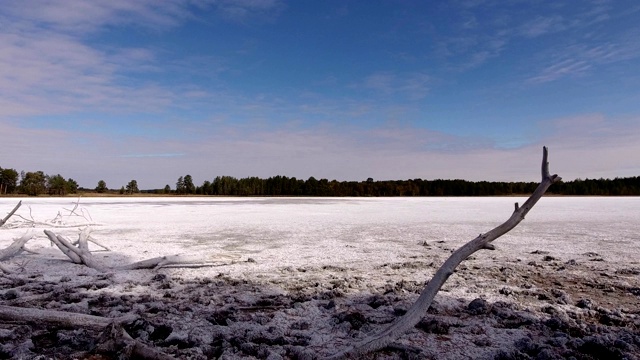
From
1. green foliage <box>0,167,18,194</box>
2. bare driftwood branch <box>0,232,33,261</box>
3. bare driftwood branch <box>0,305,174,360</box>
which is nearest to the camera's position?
bare driftwood branch <box>0,305,174,360</box>

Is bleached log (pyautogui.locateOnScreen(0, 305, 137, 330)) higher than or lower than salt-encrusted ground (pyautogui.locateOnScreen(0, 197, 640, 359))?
higher

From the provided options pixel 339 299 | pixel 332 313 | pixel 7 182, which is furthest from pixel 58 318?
pixel 7 182

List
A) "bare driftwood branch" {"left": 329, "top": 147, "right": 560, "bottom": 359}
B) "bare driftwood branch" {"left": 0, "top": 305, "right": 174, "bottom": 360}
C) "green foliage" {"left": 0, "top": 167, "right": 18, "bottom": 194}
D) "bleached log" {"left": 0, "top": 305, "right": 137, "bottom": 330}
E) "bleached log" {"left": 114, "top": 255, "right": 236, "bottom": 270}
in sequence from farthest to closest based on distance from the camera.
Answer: "green foliage" {"left": 0, "top": 167, "right": 18, "bottom": 194}
"bleached log" {"left": 114, "top": 255, "right": 236, "bottom": 270}
"bleached log" {"left": 0, "top": 305, "right": 137, "bottom": 330}
"bare driftwood branch" {"left": 329, "top": 147, "right": 560, "bottom": 359}
"bare driftwood branch" {"left": 0, "top": 305, "right": 174, "bottom": 360}

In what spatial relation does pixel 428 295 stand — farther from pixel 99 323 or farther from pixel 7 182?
pixel 7 182

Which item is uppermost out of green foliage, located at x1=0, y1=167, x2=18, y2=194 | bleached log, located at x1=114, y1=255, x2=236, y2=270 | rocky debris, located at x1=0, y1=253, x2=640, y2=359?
green foliage, located at x1=0, y1=167, x2=18, y2=194

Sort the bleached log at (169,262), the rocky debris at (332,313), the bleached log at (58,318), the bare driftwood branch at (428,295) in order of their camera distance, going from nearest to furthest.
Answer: the bare driftwood branch at (428,295)
the rocky debris at (332,313)
the bleached log at (58,318)
the bleached log at (169,262)

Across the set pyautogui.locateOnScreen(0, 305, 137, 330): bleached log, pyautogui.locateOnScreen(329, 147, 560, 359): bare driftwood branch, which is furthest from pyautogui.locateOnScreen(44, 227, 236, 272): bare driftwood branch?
pyautogui.locateOnScreen(329, 147, 560, 359): bare driftwood branch

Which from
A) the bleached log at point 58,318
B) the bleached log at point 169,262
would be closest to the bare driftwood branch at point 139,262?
the bleached log at point 169,262

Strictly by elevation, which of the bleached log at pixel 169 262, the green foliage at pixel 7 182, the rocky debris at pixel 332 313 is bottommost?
the rocky debris at pixel 332 313

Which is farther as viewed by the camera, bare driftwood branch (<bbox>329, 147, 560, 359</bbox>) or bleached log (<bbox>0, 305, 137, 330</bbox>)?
bleached log (<bbox>0, 305, 137, 330</bbox>)

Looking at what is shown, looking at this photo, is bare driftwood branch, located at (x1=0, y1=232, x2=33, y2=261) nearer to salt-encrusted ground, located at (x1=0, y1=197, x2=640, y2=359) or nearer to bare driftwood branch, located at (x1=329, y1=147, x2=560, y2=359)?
salt-encrusted ground, located at (x1=0, y1=197, x2=640, y2=359)

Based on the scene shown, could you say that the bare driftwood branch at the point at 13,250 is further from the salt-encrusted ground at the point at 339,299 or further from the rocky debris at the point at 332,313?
the rocky debris at the point at 332,313

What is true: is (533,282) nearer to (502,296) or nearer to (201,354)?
(502,296)

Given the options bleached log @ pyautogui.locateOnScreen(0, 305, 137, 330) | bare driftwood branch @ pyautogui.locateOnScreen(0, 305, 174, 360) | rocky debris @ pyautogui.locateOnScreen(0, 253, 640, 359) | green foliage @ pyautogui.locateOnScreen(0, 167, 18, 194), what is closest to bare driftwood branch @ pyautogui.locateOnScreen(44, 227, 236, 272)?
rocky debris @ pyautogui.locateOnScreen(0, 253, 640, 359)
